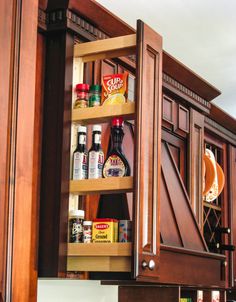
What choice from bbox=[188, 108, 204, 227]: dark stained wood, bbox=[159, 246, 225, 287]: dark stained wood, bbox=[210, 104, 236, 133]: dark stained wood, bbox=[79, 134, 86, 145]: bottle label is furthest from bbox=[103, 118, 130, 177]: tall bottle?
bbox=[210, 104, 236, 133]: dark stained wood

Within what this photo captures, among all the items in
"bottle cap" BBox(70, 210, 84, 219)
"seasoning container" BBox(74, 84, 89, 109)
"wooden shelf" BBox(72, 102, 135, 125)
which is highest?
"seasoning container" BBox(74, 84, 89, 109)

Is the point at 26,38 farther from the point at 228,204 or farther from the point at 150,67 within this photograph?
the point at 228,204

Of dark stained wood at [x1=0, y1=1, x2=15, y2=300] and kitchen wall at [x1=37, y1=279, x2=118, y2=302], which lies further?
kitchen wall at [x1=37, y1=279, x2=118, y2=302]

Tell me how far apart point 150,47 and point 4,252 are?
3.30 feet

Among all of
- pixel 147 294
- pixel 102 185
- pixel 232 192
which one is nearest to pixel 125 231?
pixel 102 185

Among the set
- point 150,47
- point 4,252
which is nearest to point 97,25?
point 150,47

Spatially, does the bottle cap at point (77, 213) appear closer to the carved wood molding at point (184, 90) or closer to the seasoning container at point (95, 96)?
the seasoning container at point (95, 96)

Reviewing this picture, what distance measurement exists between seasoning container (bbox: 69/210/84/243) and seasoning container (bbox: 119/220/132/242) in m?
0.14

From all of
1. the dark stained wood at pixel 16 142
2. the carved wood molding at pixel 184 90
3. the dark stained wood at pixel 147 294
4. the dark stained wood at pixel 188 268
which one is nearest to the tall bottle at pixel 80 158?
the dark stained wood at pixel 188 268

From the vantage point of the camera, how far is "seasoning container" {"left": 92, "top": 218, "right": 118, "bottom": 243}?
2.33 m

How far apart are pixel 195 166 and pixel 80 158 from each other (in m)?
1.23

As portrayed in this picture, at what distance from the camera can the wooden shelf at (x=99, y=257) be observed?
2268 mm

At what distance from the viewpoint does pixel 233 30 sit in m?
3.59

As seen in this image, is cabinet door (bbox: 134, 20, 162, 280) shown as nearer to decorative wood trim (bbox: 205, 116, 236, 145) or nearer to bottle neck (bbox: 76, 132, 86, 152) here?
bottle neck (bbox: 76, 132, 86, 152)
